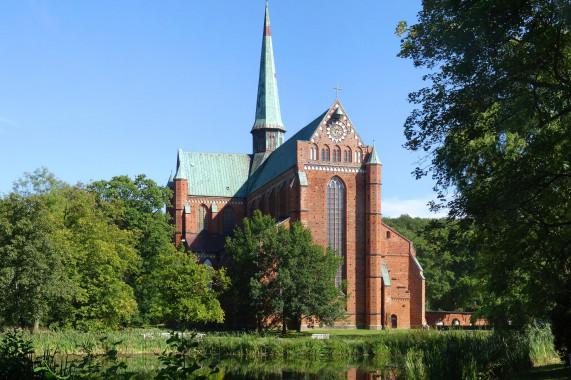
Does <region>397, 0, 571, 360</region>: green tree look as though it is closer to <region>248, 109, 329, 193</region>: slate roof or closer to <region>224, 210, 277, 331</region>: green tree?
<region>224, 210, 277, 331</region>: green tree

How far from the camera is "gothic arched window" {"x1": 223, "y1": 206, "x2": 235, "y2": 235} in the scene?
6594 cm

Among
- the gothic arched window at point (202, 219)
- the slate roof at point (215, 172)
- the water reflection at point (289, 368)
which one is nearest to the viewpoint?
the water reflection at point (289, 368)

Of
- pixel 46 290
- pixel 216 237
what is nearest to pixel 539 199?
pixel 46 290

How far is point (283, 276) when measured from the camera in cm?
4125

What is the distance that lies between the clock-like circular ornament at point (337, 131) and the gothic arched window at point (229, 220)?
63.9 ft

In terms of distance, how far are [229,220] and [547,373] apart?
50631mm

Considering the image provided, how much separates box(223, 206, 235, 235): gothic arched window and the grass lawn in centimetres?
4843

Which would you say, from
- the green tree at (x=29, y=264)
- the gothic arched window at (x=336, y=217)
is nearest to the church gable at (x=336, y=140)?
the gothic arched window at (x=336, y=217)

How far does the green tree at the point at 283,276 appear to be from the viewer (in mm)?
41656

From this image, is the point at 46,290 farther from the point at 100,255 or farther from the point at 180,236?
the point at 180,236

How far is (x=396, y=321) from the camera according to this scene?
49812mm

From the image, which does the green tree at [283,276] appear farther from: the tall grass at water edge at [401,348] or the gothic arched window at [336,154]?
the tall grass at water edge at [401,348]

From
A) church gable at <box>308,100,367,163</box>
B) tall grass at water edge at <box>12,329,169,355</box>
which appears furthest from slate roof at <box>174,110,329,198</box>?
tall grass at water edge at <box>12,329,169,355</box>

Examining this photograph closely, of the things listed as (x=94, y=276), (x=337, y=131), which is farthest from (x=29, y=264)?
(x=337, y=131)
